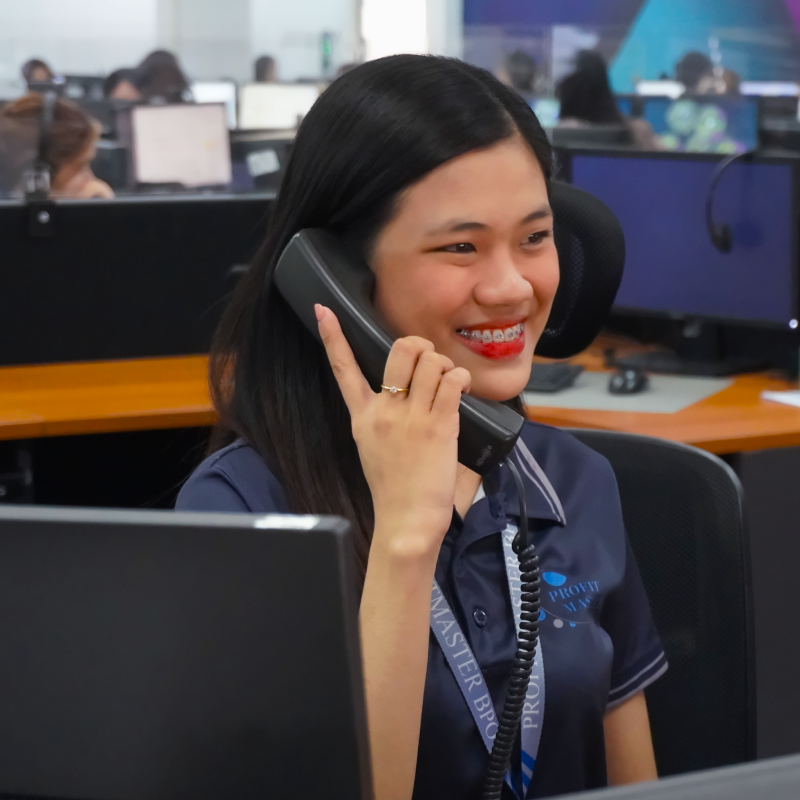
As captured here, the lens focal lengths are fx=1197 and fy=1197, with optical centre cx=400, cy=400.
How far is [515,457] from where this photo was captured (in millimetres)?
1285

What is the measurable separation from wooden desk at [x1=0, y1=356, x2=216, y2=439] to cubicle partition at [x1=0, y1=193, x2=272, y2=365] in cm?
5

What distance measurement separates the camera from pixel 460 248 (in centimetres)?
113

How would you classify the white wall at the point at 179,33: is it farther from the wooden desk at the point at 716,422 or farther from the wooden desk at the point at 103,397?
the wooden desk at the point at 716,422

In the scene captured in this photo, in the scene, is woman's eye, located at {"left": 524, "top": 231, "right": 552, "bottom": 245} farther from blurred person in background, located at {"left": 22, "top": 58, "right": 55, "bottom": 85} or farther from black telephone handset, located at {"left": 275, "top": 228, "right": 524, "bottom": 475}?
blurred person in background, located at {"left": 22, "top": 58, "right": 55, "bottom": 85}

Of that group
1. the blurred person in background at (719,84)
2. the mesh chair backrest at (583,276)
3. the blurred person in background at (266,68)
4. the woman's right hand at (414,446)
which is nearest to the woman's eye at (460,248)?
the woman's right hand at (414,446)

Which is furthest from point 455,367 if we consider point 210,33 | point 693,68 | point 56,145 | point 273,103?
point 210,33

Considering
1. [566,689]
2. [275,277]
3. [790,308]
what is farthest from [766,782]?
[790,308]

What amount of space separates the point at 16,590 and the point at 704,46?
28.9ft

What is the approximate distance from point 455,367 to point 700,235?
1626 millimetres

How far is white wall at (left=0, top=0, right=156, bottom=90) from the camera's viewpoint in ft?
31.1

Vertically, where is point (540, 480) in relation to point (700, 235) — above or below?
below

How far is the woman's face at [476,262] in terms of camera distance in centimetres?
111

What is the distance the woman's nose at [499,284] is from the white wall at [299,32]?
8.97 m

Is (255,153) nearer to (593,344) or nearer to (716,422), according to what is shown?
(593,344)
